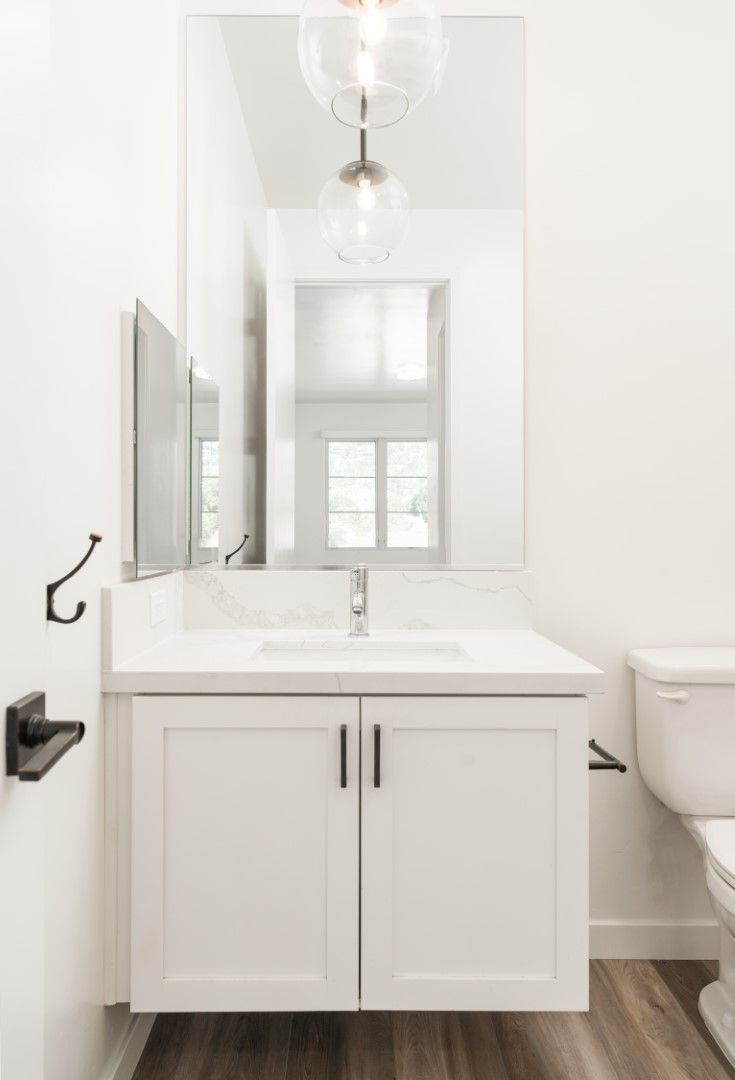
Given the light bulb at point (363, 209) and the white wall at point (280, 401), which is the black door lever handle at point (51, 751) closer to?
the white wall at point (280, 401)

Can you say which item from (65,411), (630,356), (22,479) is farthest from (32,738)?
(630,356)

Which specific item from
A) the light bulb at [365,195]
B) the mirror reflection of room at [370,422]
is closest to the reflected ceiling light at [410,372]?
the mirror reflection of room at [370,422]

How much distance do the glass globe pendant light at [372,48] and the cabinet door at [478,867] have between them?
1132 mm

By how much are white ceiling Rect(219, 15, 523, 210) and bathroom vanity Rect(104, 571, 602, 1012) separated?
1317 mm

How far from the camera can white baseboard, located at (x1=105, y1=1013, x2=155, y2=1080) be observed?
1.37m

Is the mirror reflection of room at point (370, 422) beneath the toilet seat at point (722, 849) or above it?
above

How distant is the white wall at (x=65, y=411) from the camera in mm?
687

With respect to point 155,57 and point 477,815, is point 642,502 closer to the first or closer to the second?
point 477,815

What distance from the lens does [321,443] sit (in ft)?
6.26

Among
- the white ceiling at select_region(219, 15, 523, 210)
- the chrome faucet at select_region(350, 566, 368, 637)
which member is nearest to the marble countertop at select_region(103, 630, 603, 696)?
the chrome faucet at select_region(350, 566, 368, 637)

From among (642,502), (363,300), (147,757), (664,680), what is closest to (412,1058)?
(147,757)

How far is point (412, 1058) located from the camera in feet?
4.92

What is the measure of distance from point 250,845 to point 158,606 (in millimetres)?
586

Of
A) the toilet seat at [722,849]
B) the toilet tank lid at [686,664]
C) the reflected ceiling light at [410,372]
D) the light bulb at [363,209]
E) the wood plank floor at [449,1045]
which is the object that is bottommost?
the wood plank floor at [449,1045]
